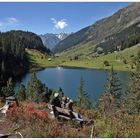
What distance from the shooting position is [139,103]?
59.2 meters

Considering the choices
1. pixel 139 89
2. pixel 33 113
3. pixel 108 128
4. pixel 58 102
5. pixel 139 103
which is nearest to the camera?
pixel 108 128

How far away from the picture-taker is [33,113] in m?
14.8

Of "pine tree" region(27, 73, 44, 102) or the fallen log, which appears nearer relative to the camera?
the fallen log

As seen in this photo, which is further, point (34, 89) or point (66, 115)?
point (34, 89)

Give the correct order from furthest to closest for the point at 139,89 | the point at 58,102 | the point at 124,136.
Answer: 1. the point at 139,89
2. the point at 58,102
3. the point at 124,136

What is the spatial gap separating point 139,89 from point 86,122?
49924 millimetres

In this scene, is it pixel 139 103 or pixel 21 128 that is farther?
pixel 139 103

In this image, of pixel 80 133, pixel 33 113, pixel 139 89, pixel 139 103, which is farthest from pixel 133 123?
pixel 139 89

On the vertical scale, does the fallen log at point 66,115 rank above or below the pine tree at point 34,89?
above

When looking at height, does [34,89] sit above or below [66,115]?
below

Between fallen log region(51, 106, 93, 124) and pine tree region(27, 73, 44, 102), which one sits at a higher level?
fallen log region(51, 106, 93, 124)

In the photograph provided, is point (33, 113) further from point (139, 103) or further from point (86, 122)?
point (139, 103)

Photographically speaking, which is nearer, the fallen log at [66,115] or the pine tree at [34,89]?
the fallen log at [66,115]

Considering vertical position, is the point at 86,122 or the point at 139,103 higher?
the point at 86,122
